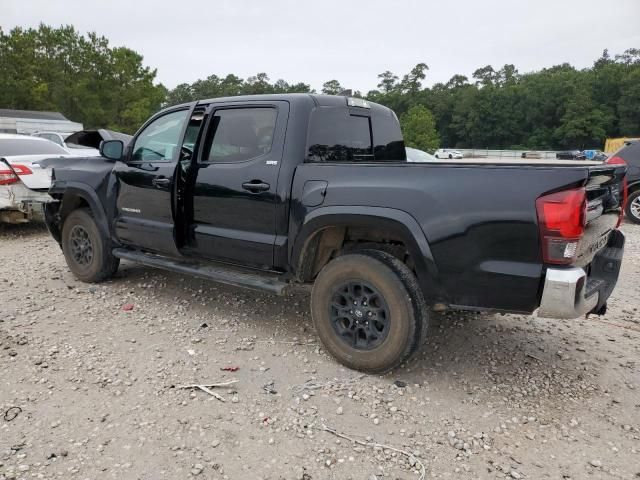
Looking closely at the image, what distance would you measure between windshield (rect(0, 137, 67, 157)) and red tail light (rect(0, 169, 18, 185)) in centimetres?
68

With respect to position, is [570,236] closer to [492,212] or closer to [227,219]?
[492,212]

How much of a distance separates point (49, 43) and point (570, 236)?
59.0 meters

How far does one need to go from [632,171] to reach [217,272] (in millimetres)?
9220

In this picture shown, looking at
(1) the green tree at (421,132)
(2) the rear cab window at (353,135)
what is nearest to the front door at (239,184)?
(2) the rear cab window at (353,135)

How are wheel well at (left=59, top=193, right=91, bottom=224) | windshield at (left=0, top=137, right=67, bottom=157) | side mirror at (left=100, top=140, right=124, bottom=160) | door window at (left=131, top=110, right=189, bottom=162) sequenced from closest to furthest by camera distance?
door window at (left=131, top=110, right=189, bottom=162), side mirror at (left=100, top=140, right=124, bottom=160), wheel well at (left=59, top=193, right=91, bottom=224), windshield at (left=0, top=137, right=67, bottom=157)

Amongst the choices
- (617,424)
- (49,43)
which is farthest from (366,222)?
(49,43)

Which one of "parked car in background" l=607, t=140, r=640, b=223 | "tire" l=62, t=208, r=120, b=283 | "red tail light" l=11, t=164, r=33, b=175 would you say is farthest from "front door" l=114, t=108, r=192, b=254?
"parked car in background" l=607, t=140, r=640, b=223

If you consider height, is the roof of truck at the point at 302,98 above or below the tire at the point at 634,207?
above

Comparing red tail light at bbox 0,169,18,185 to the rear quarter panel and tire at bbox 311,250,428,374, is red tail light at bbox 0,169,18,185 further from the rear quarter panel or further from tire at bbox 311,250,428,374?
the rear quarter panel

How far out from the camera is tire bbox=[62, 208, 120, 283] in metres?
5.14

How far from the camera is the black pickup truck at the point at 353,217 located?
2.76 meters

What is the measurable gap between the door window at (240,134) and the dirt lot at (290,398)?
1468mm

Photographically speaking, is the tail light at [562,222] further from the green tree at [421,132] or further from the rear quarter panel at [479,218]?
the green tree at [421,132]

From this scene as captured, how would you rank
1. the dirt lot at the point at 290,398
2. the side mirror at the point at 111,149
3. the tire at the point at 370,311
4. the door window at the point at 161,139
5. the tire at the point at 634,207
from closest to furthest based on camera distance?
the dirt lot at the point at 290,398 → the tire at the point at 370,311 → the door window at the point at 161,139 → the side mirror at the point at 111,149 → the tire at the point at 634,207
